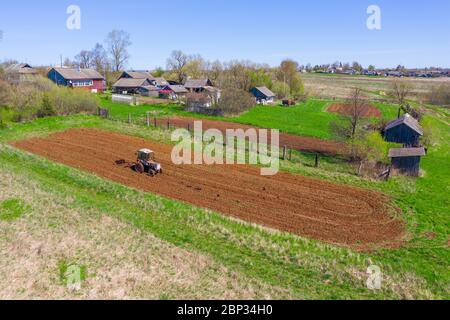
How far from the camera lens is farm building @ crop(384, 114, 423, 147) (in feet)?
113

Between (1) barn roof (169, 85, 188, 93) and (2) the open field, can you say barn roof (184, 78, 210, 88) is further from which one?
(2) the open field

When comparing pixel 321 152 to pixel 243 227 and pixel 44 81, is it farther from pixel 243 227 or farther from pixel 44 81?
pixel 44 81

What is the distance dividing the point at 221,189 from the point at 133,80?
6429cm

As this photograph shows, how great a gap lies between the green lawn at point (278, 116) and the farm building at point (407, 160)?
1314cm

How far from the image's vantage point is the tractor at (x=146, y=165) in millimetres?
23891

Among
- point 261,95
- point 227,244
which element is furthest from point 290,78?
point 227,244

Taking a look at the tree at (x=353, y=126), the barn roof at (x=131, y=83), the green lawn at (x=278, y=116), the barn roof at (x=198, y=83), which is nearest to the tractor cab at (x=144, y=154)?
the tree at (x=353, y=126)

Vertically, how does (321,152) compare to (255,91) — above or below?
below

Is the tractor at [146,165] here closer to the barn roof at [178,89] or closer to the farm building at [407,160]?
the farm building at [407,160]

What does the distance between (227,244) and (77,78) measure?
68.2 m

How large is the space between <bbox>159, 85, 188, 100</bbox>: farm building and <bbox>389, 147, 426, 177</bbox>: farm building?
2038 inches

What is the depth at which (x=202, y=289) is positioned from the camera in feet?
39.9

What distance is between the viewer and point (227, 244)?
50.2ft
